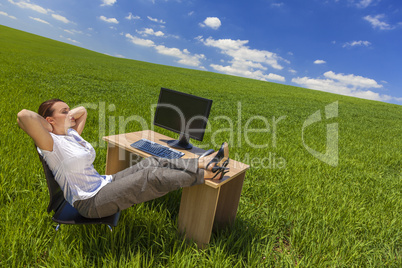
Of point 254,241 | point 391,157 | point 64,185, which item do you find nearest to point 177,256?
point 254,241

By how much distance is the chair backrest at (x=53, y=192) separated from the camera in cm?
215

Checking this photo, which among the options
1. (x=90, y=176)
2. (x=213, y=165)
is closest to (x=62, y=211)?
(x=90, y=176)

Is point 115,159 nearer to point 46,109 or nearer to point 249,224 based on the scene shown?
point 46,109

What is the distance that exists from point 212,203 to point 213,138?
14.8 feet

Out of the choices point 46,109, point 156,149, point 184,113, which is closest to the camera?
point 46,109

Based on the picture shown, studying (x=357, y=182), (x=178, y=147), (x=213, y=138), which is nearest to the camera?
(x=178, y=147)

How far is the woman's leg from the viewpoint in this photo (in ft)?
7.17

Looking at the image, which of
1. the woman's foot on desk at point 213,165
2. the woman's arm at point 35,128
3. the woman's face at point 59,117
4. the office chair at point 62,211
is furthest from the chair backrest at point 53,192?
the woman's foot on desk at point 213,165

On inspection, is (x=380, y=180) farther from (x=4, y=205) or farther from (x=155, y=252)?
(x=4, y=205)

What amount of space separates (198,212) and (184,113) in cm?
133

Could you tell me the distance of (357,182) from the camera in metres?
5.05

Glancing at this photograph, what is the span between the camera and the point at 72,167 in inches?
84.4

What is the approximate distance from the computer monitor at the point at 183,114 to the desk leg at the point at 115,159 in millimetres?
690

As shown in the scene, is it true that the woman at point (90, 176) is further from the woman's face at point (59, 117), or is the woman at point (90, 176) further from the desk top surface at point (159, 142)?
the desk top surface at point (159, 142)
